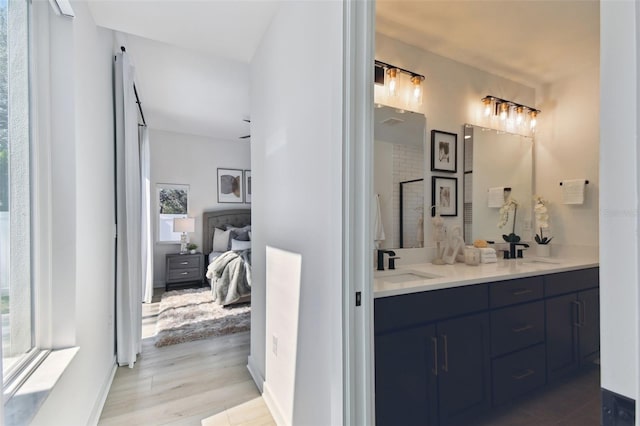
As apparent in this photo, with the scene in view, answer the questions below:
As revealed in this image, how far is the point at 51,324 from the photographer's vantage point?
1382 millimetres

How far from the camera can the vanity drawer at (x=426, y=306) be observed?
1384mm

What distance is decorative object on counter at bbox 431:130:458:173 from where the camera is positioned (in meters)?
2.38

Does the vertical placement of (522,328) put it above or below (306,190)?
below

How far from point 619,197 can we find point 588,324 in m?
2.59

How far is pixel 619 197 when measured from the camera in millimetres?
368

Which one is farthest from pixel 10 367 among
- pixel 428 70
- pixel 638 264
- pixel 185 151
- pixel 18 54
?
pixel 185 151

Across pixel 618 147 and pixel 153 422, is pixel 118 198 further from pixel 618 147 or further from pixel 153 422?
pixel 618 147

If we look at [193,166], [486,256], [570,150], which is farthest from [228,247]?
Answer: [570,150]

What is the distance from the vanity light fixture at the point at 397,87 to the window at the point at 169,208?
435 cm

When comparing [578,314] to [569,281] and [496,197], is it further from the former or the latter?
[496,197]

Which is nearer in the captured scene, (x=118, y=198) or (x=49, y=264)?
(x=49, y=264)

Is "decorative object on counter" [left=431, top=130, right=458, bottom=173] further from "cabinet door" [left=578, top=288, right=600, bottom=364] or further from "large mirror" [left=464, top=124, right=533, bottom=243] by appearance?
"cabinet door" [left=578, top=288, right=600, bottom=364]

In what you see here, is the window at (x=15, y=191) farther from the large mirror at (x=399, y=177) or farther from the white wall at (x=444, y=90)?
the white wall at (x=444, y=90)

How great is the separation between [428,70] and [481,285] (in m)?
1.72
